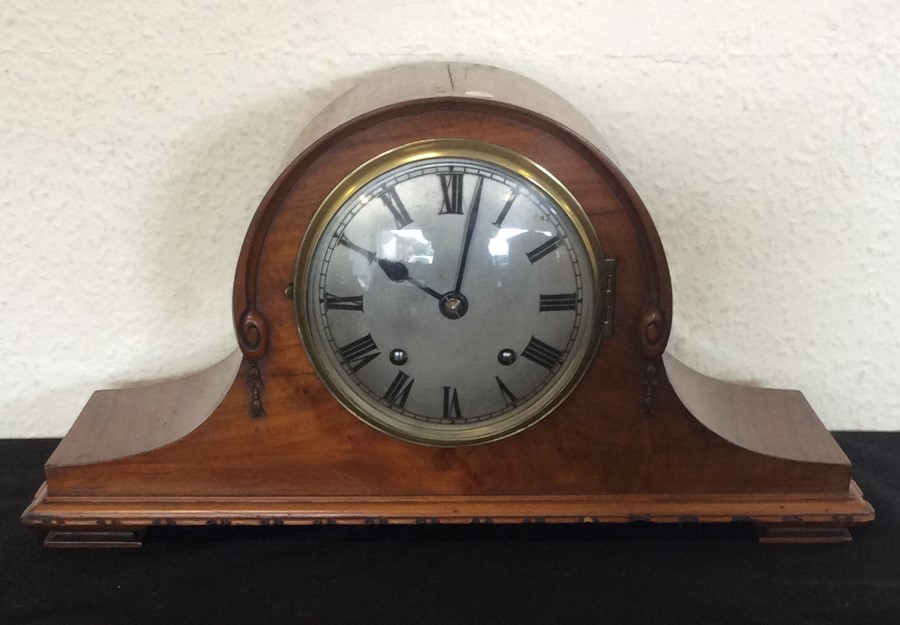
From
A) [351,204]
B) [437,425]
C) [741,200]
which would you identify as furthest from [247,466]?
[741,200]

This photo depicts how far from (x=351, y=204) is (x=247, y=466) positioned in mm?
346

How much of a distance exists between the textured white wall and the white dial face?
0.29m

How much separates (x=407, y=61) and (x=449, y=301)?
38cm

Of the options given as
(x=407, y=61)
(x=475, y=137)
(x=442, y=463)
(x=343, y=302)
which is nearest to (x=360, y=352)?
(x=343, y=302)

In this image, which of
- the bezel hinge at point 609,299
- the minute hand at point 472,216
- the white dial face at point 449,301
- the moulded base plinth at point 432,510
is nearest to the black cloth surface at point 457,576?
the moulded base plinth at point 432,510

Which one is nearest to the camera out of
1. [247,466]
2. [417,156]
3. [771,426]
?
[417,156]

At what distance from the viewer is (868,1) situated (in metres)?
1.28

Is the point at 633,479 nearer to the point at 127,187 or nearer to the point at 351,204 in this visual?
the point at 351,204

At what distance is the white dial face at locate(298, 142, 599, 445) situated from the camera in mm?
1096

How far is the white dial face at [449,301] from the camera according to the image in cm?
110

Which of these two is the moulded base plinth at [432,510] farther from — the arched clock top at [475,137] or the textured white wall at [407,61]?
the textured white wall at [407,61]

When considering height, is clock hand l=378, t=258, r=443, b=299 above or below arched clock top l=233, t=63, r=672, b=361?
below

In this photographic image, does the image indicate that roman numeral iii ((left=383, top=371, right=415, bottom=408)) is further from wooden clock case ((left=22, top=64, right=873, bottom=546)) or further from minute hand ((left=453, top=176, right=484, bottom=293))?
minute hand ((left=453, top=176, right=484, bottom=293))

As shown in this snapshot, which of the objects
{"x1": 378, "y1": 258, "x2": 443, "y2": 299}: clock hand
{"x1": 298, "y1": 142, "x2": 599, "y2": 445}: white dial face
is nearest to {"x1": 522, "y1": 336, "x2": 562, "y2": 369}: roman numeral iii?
{"x1": 298, "y1": 142, "x2": 599, "y2": 445}: white dial face
